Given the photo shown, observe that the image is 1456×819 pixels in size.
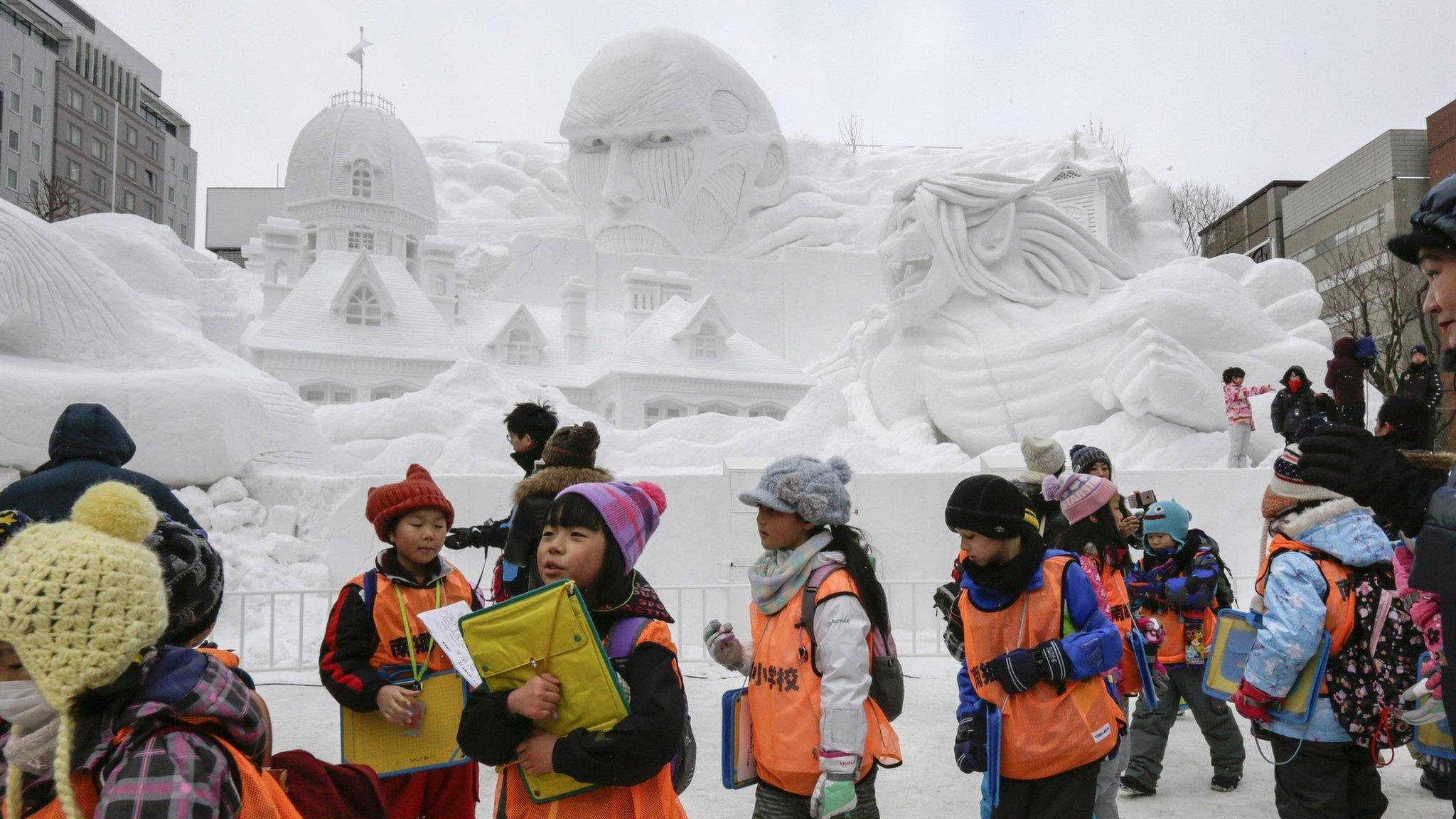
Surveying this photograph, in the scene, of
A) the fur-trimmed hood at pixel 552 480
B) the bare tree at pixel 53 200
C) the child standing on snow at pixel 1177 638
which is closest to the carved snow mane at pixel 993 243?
the child standing on snow at pixel 1177 638

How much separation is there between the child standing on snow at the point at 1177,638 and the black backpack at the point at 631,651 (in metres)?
2.91

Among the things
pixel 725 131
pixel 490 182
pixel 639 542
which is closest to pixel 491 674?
pixel 639 542

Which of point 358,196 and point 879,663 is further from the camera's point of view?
point 358,196

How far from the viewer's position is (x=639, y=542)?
2.40 meters

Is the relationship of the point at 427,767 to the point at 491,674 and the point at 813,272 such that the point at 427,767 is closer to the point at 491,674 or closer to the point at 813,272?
the point at 491,674

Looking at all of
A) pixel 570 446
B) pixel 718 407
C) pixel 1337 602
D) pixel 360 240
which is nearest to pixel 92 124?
pixel 360 240

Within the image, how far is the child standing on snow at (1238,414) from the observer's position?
33.5 feet

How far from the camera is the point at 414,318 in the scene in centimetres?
1697

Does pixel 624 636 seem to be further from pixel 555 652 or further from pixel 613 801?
pixel 613 801

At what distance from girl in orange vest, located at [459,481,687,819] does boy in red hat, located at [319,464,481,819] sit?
80cm

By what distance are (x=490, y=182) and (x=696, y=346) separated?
12153 mm

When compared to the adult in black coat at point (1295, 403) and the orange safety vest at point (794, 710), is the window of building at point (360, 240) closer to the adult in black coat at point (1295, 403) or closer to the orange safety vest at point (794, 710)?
the adult in black coat at point (1295, 403)

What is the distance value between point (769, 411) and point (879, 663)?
15097 millimetres

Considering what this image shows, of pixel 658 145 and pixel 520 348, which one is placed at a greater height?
pixel 658 145
